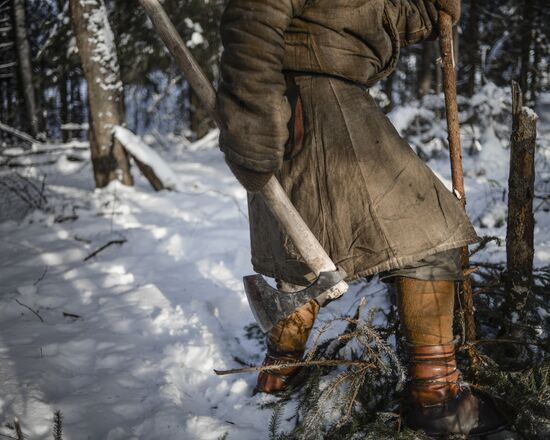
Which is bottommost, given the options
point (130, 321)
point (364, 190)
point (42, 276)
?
point (130, 321)

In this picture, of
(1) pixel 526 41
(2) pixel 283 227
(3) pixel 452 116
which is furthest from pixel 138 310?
(1) pixel 526 41

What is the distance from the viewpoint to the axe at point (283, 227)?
1319 millimetres

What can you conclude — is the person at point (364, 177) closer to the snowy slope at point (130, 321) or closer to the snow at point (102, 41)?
the snowy slope at point (130, 321)

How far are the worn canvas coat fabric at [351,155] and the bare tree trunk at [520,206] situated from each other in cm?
53

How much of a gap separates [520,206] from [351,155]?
0.90 meters

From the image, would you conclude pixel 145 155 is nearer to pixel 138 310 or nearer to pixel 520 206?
pixel 138 310

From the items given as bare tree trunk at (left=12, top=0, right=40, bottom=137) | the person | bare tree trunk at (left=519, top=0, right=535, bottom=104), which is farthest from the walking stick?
bare tree trunk at (left=12, top=0, right=40, bottom=137)

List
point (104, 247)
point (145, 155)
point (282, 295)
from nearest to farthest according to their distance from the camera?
point (282, 295), point (104, 247), point (145, 155)

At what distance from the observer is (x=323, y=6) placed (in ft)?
4.20

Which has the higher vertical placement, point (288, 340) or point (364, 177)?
point (364, 177)

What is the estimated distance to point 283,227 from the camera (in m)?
1.35

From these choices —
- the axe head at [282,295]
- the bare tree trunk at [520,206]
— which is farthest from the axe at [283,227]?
the bare tree trunk at [520,206]

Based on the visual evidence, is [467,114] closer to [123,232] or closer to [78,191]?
[123,232]

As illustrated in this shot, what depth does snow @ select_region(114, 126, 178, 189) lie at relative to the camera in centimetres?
479
